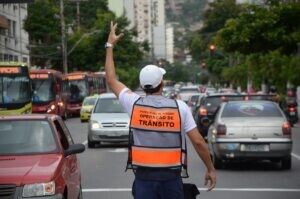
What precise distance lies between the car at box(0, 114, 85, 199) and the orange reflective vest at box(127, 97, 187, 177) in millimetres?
2310

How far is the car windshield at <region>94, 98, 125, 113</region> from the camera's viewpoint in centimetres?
2406

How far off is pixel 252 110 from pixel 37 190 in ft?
29.6

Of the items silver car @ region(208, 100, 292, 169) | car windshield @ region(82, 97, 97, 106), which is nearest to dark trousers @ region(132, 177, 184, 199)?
silver car @ region(208, 100, 292, 169)

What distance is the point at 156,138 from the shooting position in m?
6.10

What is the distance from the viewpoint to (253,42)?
39.4 meters

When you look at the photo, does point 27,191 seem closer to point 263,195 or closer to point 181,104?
point 181,104

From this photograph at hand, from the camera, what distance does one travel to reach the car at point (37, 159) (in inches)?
322

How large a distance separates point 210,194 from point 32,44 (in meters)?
69.1

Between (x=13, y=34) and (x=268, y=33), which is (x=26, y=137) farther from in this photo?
(x=13, y=34)

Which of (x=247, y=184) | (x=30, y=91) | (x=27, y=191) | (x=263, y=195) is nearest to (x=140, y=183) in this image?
(x=27, y=191)

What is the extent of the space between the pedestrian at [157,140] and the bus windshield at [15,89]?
82.3 ft

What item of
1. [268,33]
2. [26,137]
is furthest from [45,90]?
[26,137]

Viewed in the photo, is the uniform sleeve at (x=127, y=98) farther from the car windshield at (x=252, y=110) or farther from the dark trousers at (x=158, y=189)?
the car windshield at (x=252, y=110)

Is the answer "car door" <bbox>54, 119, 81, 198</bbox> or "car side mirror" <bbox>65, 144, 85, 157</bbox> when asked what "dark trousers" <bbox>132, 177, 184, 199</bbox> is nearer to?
"car door" <bbox>54, 119, 81, 198</bbox>
